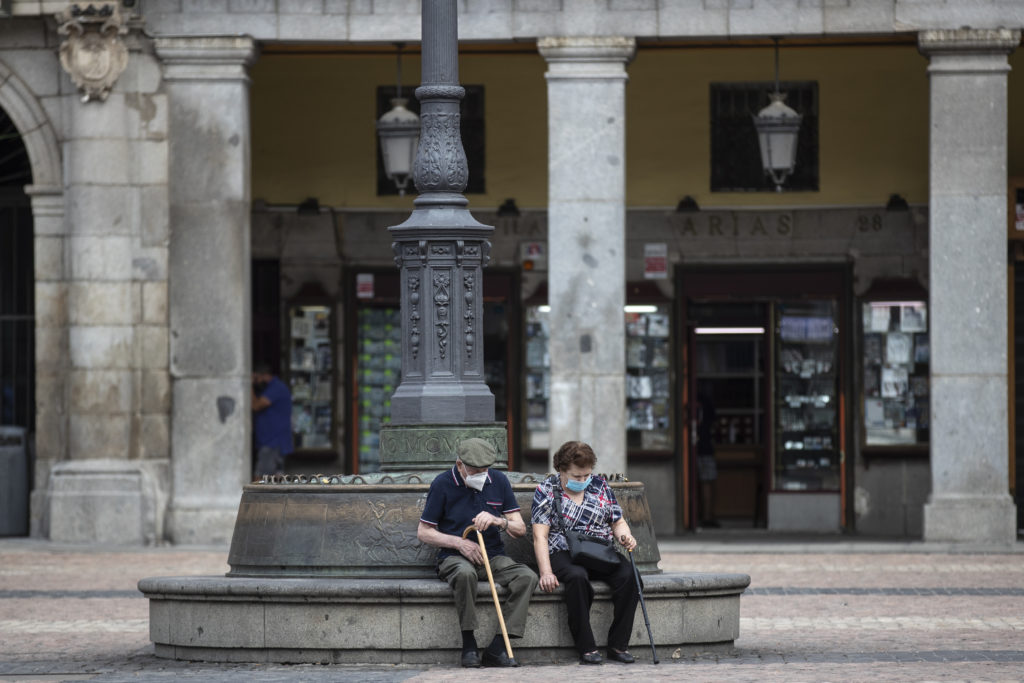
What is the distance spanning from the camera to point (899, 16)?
65.2 ft

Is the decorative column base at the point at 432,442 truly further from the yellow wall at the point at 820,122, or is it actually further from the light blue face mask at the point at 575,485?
the yellow wall at the point at 820,122

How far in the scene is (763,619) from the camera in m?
13.8

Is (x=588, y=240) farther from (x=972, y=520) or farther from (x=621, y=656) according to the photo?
(x=621, y=656)

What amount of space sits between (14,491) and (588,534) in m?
11.1

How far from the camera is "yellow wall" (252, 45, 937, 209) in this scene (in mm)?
22766

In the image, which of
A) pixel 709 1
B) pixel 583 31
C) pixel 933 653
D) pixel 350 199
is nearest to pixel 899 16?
pixel 709 1

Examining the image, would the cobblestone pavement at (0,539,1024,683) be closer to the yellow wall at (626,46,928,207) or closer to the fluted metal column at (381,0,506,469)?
the fluted metal column at (381,0,506,469)

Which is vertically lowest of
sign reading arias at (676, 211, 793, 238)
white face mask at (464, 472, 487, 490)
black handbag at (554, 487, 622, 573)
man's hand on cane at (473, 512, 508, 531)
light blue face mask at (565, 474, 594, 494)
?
black handbag at (554, 487, 622, 573)

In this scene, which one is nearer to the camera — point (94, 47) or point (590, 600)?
point (590, 600)

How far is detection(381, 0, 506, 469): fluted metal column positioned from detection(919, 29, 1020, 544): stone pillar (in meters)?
8.52

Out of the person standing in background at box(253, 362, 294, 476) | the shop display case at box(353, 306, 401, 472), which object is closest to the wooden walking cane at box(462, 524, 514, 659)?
the person standing in background at box(253, 362, 294, 476)

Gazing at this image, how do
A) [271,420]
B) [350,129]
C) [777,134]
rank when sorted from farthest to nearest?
1. [350,129]
2. [271,420]
3. [777,134]

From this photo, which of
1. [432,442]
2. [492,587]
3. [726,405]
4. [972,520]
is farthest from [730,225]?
[492,587]

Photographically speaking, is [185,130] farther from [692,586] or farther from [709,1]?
[692,586]
